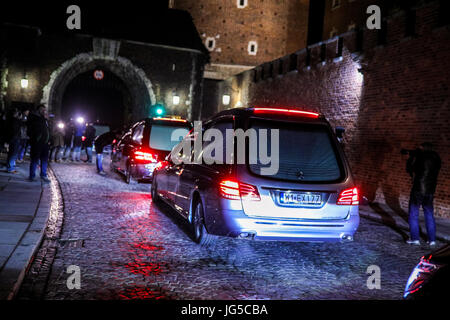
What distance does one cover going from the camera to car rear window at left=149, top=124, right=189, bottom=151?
11.8 meters

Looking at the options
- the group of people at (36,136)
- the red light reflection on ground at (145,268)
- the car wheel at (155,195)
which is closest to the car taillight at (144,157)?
the car wheel at (155,195)

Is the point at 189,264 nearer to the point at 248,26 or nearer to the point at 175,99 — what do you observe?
the point at 175,99

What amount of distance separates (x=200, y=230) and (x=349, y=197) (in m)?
2.02

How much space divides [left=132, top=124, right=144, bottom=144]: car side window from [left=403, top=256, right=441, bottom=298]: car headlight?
9511 millimetres

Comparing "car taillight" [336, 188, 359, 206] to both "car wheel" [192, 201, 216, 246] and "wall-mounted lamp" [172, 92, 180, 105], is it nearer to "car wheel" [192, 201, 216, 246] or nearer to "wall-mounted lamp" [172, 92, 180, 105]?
"car wheel" [192, 201, 216, 246]

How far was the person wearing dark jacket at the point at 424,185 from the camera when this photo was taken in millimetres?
7477

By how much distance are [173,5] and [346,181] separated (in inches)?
1441

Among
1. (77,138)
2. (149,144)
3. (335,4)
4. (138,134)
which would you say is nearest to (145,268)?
(149,144)

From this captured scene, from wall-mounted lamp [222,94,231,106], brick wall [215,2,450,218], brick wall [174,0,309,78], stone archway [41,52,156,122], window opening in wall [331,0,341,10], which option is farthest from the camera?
brick wall [174,0,309,78]

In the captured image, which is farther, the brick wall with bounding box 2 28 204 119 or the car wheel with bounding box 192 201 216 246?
the brick wall with bounding box 2 28 204 119

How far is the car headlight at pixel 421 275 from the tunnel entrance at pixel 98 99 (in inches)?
1280

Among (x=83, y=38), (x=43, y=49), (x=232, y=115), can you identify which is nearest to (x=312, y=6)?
(x=83, y=38)

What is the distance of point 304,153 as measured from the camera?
5617 millimetres

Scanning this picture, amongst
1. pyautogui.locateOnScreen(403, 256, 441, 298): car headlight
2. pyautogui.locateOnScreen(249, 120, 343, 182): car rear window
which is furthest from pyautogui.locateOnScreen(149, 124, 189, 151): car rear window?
pyautogui.locateOnScreen(403, 256, 441, 298): car headlight
